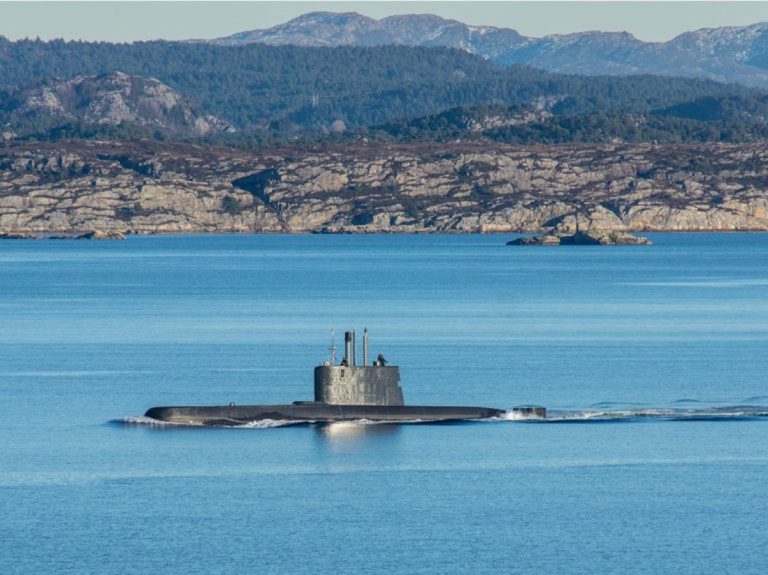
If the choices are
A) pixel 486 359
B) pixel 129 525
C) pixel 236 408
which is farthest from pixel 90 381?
pixel 129 525

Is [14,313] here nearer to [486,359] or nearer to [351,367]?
[486,359]

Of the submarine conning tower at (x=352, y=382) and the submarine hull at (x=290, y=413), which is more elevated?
the submarine conning tower at (x=352, y=382)

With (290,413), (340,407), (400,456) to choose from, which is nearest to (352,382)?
(340,407)

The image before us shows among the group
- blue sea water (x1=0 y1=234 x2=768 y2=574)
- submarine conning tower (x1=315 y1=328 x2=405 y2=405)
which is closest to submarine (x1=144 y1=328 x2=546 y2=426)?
submarine conning tower (x1=315 y1=328 x2=405 y2=405)

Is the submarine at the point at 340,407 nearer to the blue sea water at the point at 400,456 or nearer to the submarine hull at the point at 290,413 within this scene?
the submarine hull at the point at 290,413

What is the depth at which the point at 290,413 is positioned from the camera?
168 feet

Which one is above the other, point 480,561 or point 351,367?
point 351,367

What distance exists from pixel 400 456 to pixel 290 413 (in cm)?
665

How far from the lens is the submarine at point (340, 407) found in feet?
165

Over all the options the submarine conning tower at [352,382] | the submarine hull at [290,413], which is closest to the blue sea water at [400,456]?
the submarine hull at [290,413]

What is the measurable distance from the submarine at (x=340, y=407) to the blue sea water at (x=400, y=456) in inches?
26.6

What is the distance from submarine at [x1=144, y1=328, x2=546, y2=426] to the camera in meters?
50.4

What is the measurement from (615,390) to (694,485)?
62.6 feet

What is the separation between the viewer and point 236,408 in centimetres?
5119
